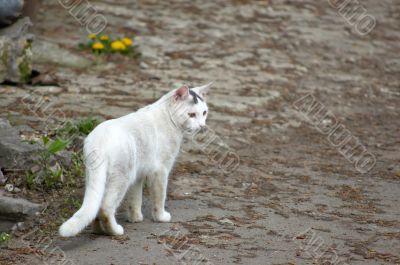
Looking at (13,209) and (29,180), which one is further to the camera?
(29,180)

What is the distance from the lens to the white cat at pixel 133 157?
4.90 meters

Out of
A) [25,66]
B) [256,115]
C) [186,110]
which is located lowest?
[256,115]

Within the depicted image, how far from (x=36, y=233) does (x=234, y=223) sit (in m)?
1.56

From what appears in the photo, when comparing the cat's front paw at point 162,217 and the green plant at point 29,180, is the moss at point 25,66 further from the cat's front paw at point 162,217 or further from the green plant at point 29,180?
the cat's front paw at point 162,217

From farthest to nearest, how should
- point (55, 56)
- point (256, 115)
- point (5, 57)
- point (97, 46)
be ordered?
point (97, 46) → point (55, 56) → point (256, 115) → point (5, 57)

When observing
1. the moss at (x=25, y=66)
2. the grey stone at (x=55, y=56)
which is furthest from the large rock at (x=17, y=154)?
the grey stone at (x=55, y=56)

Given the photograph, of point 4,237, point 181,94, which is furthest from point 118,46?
point 4,237

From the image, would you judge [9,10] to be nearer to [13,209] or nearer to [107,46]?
[107,46]

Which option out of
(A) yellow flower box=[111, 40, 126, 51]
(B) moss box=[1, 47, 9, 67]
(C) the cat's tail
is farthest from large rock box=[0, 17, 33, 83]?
(C) the cat's tail

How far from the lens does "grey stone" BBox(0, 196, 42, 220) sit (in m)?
5.16

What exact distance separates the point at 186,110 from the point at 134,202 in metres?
0.88

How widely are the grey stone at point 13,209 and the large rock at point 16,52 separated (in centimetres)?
358

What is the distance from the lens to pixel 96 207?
15.6ft

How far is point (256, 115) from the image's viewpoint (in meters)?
8.98
